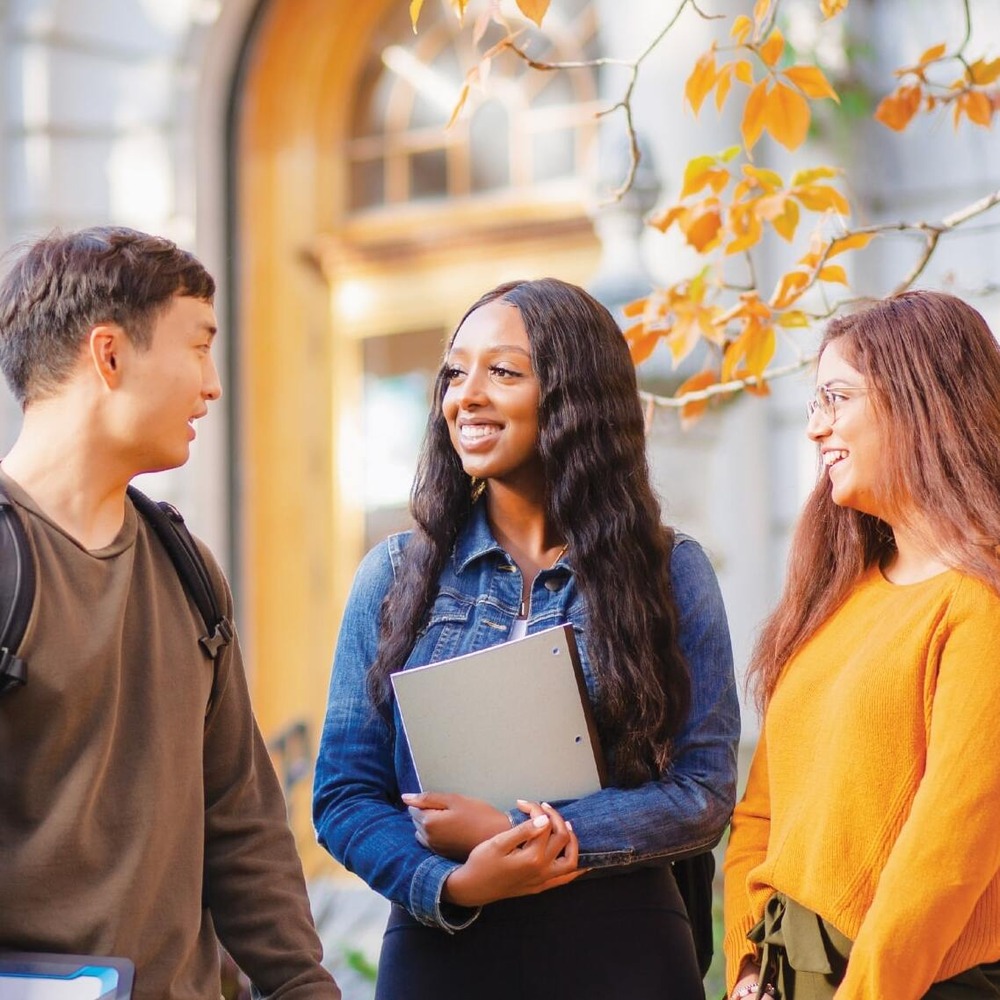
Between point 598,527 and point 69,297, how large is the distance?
2.96 feet

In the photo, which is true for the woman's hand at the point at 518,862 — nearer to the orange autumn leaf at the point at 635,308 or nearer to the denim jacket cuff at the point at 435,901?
the denim jacket cuff at the point at 435,901

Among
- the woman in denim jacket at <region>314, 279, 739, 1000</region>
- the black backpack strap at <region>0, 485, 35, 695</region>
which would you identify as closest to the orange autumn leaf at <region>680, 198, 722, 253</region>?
the woman in denim jacket at <region>314, 279, 739, 1000</region>

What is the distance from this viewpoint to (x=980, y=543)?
2129mm

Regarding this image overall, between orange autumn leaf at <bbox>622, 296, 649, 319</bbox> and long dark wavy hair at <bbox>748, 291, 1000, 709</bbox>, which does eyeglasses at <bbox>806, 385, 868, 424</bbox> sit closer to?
long dark wavy hair at <bbox>748, 291, 1000, 709</bbox>

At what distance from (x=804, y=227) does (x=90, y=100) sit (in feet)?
10.7

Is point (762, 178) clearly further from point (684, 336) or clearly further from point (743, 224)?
point (684, 336)

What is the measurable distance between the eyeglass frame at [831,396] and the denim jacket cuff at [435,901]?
0.88 m

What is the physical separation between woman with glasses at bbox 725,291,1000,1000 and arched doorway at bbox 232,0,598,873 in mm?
3929

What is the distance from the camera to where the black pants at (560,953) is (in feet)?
7.36

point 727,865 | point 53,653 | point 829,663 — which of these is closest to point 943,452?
point 829,663

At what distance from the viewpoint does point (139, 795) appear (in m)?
1.97

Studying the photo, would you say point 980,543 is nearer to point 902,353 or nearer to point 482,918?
point 902,353

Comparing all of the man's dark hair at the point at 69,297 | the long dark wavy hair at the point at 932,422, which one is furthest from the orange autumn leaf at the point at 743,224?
the man's dark hair at the point at 69,297

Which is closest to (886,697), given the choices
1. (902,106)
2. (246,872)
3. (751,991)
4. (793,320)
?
(751,991)
